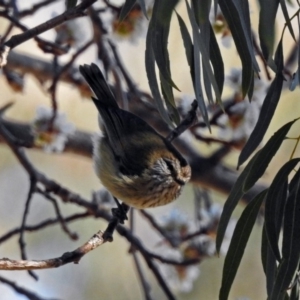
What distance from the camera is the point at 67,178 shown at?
5.39 metres

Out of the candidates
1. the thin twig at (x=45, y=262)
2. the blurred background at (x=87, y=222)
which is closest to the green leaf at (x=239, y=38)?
the thin twig at (x=45, y=262)

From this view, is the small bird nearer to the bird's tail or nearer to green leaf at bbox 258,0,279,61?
the bird's tail

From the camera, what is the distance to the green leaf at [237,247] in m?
1.92

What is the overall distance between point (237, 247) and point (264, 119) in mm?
356

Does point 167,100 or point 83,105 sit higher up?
point 83,105

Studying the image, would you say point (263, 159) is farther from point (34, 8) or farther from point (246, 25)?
point (34, 8)

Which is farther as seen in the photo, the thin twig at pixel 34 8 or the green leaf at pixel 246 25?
the thin twig at pixel 34 8

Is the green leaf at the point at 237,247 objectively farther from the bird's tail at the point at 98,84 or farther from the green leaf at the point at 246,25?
the bird's tail at the point at 98,84

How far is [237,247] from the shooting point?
195 centimetres

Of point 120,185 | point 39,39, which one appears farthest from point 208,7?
point 120,185

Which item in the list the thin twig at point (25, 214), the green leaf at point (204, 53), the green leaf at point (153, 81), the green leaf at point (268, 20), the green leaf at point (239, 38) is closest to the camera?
the green leaf at point (268, 20)

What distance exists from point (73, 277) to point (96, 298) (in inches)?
10.9

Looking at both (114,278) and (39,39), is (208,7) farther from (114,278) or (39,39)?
(114,278)

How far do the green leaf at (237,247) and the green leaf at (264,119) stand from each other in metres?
0.20
